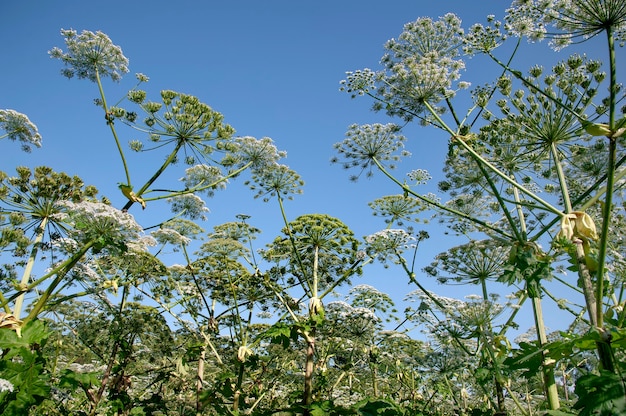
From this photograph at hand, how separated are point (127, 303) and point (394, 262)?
6.92 meters

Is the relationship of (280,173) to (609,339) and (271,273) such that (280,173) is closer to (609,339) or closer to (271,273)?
(271,273)

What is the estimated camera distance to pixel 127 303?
409 inches

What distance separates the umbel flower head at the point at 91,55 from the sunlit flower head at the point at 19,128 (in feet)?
5.87

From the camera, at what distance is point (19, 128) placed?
8.73 meters

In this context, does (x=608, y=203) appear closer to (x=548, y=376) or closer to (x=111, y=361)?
(x=548, y=376)

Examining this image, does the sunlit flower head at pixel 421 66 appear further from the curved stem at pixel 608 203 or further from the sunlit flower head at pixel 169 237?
the sunlit flower head at pixel 169 237

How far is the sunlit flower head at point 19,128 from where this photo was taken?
27.8 ft

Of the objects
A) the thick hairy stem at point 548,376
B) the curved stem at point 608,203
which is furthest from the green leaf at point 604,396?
the thick hairy stem at point 548,376

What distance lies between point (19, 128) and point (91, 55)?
104 inches

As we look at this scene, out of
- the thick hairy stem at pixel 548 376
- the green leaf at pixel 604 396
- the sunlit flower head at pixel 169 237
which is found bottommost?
the green leaf at pixel 604 396

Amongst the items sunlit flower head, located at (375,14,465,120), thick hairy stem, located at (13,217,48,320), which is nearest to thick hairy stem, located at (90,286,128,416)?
thick hairy stem, located at (13,217,48,320)

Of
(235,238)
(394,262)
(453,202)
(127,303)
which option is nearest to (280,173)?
(235,238)

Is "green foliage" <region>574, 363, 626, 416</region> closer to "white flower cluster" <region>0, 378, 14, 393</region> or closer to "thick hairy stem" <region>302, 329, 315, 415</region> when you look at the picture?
"thick hairy stem" <region>302, 329, 315, 415</region>

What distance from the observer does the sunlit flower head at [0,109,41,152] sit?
8469 millimetres
